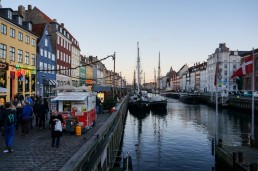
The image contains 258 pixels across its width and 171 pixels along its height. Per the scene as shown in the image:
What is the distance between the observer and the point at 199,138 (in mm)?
31000

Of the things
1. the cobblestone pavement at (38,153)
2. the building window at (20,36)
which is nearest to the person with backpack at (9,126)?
the cobblestone pavement at (38,153)

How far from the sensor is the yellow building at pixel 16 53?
3597cm

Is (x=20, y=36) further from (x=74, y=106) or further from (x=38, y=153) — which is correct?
(x=38, y=153)

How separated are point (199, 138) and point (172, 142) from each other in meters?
3.77

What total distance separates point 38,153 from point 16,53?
3099 cm

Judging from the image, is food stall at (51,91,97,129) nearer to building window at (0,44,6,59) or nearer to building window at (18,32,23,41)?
building window at (0,44,6,59)

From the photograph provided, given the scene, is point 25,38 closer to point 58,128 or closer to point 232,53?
point 58,128

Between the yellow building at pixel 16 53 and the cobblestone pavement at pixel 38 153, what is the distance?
1909 cm

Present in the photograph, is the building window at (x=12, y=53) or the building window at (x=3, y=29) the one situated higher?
the building window at (x=3, y=29)

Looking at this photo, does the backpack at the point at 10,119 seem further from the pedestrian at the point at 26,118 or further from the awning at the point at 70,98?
the awning at the point at 70,98

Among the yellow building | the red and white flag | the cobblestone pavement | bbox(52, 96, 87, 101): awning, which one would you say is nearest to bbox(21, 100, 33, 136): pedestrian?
the cobblestone pavement

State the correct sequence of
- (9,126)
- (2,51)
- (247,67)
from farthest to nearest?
(2,51) < (247,67) < (9,126)

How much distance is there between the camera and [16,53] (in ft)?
131

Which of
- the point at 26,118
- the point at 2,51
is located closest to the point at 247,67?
the point at 26,118
